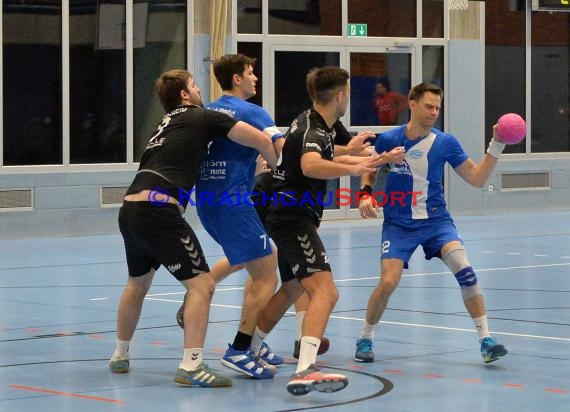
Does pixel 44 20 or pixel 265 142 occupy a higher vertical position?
pixel 44 20

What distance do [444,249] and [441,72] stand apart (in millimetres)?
13994

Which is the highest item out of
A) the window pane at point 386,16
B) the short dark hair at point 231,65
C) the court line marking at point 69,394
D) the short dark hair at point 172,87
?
the window pane at point 386,16

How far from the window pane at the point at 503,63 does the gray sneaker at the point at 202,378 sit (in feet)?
52.0

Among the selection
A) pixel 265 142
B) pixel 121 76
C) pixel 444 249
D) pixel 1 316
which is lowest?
pixel 1 316

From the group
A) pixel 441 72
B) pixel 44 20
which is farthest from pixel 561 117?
pixel 44 20

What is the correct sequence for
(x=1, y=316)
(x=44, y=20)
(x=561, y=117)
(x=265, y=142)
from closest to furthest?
(x=265, y=142) → (x=1, y=316) → (x=44, y=20) → (x=561, y=117)

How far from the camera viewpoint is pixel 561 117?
947 inches

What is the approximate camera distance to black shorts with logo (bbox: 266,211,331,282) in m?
7.71

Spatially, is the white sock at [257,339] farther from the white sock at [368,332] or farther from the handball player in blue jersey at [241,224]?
the white sock at [368,332]

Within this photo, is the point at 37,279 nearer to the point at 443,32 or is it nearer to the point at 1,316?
the point at 1,316

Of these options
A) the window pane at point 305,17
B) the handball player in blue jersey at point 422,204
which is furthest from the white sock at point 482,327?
the window pane at point 305,17

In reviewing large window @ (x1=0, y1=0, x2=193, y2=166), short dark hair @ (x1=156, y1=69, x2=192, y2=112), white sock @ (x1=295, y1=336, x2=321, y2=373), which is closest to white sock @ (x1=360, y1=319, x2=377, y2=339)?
white sock @ (x1=295, y1=336, x2=321, y2=373)

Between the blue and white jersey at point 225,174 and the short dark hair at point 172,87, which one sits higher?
the short dark hair at point 172,87

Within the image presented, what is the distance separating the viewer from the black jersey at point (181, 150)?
785cm
